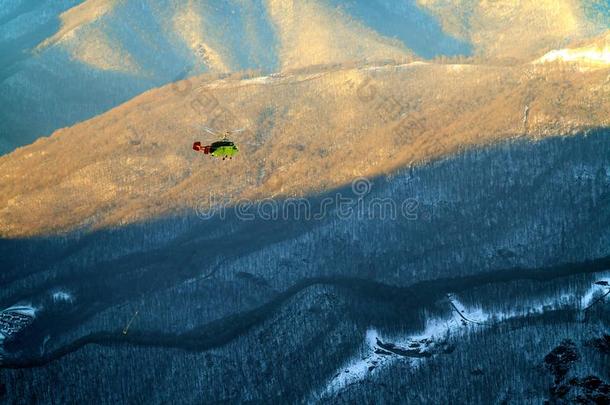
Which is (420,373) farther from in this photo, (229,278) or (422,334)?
(229,278)

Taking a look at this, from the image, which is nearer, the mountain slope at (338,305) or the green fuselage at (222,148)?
the green fuselage at (222,148)

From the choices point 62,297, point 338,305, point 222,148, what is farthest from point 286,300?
point 222,148

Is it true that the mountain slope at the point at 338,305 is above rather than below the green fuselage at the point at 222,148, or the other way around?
below

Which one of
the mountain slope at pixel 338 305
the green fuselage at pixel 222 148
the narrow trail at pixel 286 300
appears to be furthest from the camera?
the narrow trail at pixel 286 300

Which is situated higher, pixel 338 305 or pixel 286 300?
pixel 286 300

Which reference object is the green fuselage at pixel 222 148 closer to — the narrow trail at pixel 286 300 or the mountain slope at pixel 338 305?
the mountain slope at pixel 338 305

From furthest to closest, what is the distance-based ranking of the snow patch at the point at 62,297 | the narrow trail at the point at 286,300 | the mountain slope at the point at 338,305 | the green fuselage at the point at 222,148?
the snow patch at the point at 62,297, the narrow trail at the point at 286,300, the mountain slope at the point at 338,305, the green fuselage at the point at 222,148

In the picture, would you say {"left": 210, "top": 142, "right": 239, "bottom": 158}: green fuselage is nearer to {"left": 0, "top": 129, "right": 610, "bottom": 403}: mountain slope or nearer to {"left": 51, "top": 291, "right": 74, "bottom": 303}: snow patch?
{"left": 0, "top": 129, "right": 610, "bottom": 403}: mountain slope

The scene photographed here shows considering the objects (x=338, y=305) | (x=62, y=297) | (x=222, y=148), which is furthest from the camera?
(x=62, y=297)

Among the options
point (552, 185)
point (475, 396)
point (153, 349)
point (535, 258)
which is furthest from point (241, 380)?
point (552, 185)

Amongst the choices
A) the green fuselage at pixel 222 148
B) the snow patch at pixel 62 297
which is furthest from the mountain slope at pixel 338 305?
the green fuselage at pixel 222 148

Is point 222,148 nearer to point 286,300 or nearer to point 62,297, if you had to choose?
point 286,300
